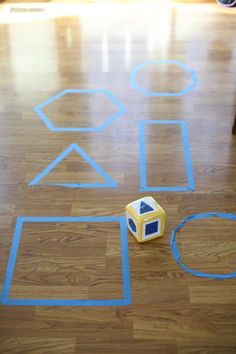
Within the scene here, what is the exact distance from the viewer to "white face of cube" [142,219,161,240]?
3.27 meters

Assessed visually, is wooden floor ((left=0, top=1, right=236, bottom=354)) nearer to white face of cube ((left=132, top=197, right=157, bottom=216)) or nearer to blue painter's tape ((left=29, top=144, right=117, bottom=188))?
blue painter's tape ((left=29, top=144, right=117, bottom=188))

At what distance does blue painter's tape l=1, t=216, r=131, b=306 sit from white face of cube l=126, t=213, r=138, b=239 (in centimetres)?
7

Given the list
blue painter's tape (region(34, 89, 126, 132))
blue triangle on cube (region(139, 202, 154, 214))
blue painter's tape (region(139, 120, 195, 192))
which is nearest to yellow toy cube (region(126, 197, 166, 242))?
blue triangle on cube (region(139, 202, 154, 214))

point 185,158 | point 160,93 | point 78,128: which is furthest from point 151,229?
point 160,93

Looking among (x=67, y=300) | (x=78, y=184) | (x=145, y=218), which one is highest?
(x=145, y=218)

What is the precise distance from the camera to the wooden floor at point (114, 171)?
2930 millimetres

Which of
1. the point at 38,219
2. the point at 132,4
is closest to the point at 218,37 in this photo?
the point at 132,4

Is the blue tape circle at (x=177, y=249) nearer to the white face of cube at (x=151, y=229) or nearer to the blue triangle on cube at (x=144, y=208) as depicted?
the white face of cube at (x=151, y=229)

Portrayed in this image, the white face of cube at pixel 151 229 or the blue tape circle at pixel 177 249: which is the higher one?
the white face of cube at pixel 151 229

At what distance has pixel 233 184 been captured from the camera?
12.4 ft

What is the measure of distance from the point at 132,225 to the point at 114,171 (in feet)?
2.20

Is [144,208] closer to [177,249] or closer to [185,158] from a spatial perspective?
[177,249]

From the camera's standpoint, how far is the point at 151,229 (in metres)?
3.32

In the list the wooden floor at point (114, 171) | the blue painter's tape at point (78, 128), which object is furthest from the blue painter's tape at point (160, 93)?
the blue painter's tape at point (78, 128)
